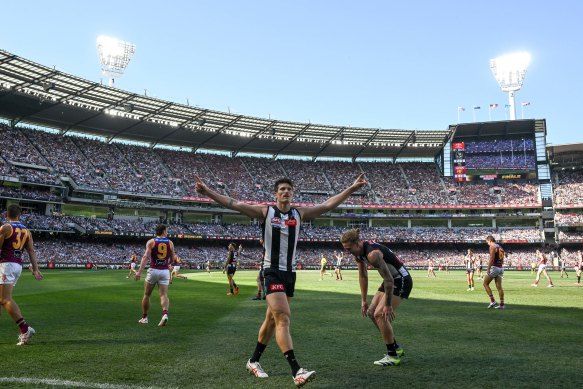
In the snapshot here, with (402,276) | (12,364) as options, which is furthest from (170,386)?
(402,276)

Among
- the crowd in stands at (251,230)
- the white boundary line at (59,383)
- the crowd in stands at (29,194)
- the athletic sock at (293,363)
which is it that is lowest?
the white boundary line at (59,383)

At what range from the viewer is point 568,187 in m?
74.1

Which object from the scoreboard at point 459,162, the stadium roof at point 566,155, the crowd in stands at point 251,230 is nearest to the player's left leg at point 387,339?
the crowd in stands at point 251,230

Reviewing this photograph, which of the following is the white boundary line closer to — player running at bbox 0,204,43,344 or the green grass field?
the green grass field

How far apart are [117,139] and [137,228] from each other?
55.0 ft

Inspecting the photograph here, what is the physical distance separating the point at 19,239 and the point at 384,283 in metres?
6.47

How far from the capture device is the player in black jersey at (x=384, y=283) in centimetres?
641

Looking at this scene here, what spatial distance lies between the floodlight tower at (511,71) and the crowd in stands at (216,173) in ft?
38.4

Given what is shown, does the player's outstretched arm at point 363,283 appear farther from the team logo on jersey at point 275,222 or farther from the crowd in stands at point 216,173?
the crowd in stands at point 216,173

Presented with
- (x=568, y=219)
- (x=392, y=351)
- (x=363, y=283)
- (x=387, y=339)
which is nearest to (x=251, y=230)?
(x=568, y=219)

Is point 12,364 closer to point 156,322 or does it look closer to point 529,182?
point 156,322

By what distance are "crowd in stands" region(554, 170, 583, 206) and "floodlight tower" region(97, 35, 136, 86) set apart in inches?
2829

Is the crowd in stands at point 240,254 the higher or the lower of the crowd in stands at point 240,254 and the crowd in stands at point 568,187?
the lower

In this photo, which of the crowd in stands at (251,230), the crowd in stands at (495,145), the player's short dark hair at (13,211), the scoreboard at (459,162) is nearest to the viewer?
the player's short dark hair at (13,211)
